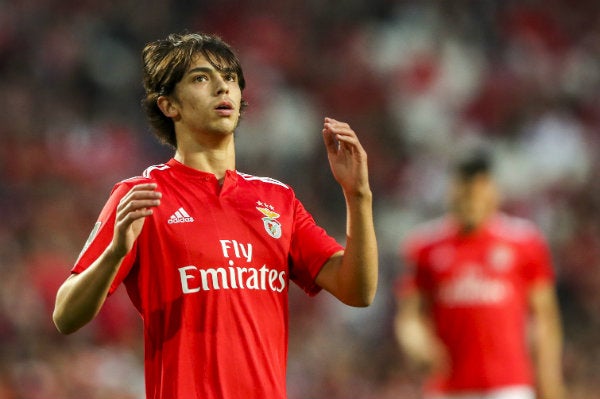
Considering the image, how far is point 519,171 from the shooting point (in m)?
11.3

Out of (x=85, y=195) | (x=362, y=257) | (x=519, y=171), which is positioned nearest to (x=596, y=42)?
(x=519, y=171)

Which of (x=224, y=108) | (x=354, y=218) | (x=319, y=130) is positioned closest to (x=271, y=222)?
(x=354, y=218)

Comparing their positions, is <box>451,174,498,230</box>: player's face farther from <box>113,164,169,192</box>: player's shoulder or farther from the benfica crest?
<box>113,164,169,192</box>: player's shoulder

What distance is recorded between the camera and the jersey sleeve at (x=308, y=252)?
376cm

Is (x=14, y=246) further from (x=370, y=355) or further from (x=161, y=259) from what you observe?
(x=161, y=259)

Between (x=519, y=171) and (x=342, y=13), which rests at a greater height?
(x=342, y=13)

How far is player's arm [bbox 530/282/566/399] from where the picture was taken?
22.8 ft

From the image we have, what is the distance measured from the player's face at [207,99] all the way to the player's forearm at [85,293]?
0.62 meters

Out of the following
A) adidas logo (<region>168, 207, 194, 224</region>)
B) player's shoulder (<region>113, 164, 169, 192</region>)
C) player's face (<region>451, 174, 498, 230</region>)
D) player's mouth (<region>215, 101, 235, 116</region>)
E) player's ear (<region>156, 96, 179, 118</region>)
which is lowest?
adidas logo (<region>168, 207, 194, 224</region>)

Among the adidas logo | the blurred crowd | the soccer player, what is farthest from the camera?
the blurred crowd

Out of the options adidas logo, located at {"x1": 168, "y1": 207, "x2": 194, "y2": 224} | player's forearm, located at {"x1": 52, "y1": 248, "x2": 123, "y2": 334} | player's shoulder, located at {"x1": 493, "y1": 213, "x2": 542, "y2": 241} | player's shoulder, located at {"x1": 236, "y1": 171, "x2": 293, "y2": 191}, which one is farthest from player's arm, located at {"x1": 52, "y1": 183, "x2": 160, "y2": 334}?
player's shoulder, located at {"x1": 493, "y1": 213, "x2": 542, "y2": 241}

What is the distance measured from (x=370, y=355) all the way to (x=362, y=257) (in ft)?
20.6

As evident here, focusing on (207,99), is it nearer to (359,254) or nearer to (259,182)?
(259,182)

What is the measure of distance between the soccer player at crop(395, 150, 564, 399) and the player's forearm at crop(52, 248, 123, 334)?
388 cm
